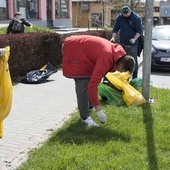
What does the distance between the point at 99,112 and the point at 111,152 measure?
66cm

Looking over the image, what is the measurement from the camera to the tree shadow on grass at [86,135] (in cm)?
447

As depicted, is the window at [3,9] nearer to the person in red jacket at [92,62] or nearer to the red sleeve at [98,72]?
the person in red jacket at [92,62]

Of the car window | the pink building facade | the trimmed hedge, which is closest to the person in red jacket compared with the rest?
the trimmed hedge

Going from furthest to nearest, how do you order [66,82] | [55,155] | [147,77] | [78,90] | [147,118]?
[66,82], [147,77], [147,118], [78,90], [55,155]

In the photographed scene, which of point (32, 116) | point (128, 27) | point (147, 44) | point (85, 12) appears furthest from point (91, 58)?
point (85, 12)

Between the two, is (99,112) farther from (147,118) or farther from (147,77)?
(147,77)

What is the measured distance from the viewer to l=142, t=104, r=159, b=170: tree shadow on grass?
151 inches

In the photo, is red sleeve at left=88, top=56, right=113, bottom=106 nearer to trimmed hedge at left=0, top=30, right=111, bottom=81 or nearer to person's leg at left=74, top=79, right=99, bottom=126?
person's leg at left=74, top=79, right=99, bottom=126

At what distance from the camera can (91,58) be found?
4695 millimetres

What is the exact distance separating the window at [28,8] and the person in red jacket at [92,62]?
17437 mm

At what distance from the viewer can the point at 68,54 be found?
482 centimetres

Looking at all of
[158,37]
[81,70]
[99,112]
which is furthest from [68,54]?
[158,37]

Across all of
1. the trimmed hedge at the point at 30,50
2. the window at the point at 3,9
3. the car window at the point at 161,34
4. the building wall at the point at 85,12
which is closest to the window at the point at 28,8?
the window at the point at 3,9

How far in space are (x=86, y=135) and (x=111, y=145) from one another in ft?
1.62
